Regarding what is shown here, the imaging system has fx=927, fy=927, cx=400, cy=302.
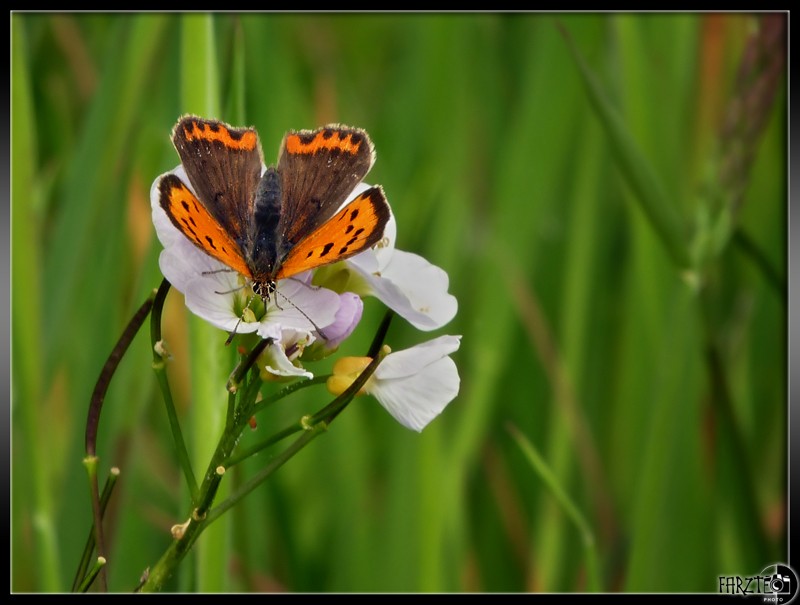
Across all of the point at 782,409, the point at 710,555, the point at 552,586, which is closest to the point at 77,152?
the point at 552,586

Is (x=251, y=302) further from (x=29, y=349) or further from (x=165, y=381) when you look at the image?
(x=29, y=349)

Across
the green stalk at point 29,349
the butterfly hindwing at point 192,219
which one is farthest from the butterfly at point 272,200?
the green stalk at point 29,349

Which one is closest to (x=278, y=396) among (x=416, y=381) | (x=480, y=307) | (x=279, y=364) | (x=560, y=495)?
(x=279, y=364)

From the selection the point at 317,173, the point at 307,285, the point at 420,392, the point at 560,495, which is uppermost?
the point at 317,173

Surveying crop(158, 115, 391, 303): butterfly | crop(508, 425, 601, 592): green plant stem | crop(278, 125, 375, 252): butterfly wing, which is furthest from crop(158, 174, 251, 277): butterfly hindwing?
crop(508, 425, 601, 592): green plant stem

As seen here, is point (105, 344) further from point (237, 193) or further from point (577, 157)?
point (577, 157)
